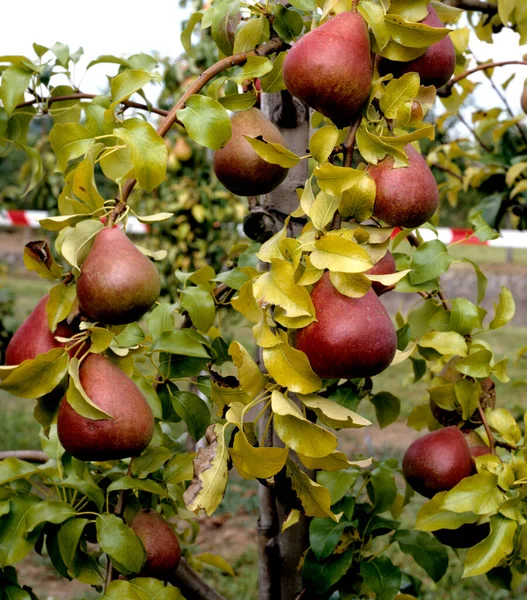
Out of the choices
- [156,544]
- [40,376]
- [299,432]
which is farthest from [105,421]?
[156,544]

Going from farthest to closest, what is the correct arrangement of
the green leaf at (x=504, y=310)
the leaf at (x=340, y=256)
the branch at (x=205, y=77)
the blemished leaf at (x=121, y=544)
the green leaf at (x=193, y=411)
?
the green leaf at (x=504, y=310)
the green leaf at (x=193, y=411)
the blemished leaf at (x=121, y=544)
the branch at (x=205, y=77)
the leaf at (x=340, y=256)

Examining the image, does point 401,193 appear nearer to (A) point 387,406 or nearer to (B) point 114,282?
(B) point 114,282

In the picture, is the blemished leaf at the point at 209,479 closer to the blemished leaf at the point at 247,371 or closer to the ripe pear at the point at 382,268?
the blemished leaf at the point at 247,371

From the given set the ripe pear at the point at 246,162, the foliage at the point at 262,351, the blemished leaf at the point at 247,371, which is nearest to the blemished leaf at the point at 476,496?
the foliage at the point at 262,351

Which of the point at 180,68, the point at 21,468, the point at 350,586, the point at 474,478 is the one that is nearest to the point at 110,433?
the point at 21,468

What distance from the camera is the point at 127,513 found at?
992 mm

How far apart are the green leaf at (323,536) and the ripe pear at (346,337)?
0.42m

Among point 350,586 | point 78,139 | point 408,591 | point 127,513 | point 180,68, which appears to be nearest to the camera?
point 78,139

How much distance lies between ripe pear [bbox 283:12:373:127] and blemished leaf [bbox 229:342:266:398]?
9.8 inches

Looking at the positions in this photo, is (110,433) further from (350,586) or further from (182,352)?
(350,586)

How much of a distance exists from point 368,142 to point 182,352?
0.34 meters

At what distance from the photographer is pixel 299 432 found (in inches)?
27.0

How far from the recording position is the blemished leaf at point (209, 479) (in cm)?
70

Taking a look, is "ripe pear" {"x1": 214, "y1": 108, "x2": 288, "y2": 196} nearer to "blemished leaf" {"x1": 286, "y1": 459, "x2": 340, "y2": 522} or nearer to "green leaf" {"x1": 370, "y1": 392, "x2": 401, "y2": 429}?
"blemished leaf" {"x1": 286, "y1": 459, "x2": 340, "y2": 522}
